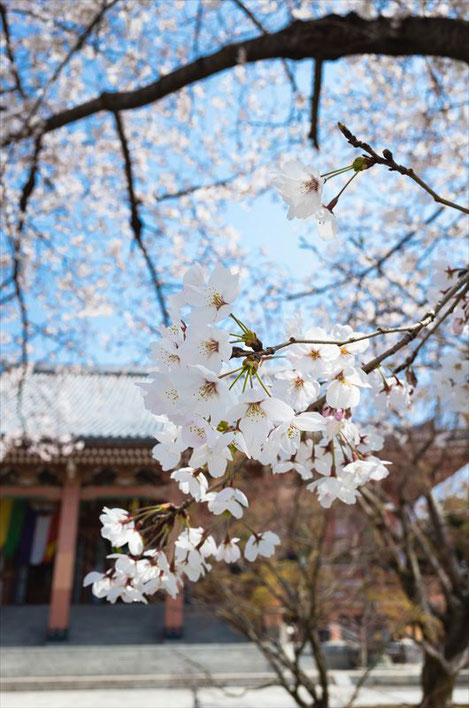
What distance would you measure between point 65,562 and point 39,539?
2.22m

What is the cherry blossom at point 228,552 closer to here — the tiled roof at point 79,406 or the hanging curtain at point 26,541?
the tiled roof at point 79,406

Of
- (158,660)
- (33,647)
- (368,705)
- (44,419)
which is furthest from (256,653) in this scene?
(44,419)

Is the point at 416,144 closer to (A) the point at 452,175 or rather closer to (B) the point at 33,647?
(A) the point at 452,175

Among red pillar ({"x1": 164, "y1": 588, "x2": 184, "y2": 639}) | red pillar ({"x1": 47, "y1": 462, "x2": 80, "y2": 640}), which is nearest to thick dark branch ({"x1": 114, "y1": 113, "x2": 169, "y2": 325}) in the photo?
red pillar ({"x1": 47, "y1": 462, "x2": 80, "y2": 640})

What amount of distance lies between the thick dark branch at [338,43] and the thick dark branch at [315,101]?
0.63 meters

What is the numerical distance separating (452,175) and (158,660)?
8856 millimetres

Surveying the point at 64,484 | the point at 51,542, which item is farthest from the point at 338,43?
the point at 51,542

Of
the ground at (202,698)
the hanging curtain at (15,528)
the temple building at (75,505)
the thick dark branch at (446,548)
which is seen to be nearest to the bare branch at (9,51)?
the temple building at (75,505)

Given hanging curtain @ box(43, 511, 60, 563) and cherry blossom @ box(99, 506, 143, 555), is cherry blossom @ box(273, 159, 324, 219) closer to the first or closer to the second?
cherry blossom @ box(99, 506, 143, 555)

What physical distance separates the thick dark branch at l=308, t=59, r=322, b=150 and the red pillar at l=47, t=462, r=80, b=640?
808cm

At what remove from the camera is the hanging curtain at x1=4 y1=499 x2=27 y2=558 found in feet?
40.4

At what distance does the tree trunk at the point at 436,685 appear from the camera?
4.37 metres

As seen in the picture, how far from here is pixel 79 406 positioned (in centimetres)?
1466

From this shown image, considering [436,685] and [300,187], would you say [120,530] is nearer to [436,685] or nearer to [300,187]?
[300,187]
